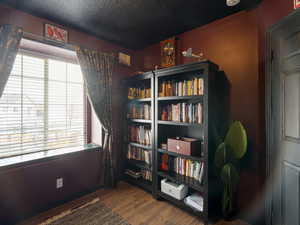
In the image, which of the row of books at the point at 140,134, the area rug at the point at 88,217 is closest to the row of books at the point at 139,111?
the row of books at the point at 140,134

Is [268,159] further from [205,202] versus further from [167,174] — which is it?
[167,174]

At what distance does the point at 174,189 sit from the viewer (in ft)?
6.68

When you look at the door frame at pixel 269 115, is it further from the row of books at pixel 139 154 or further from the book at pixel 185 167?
the row of books at pixel 139 154

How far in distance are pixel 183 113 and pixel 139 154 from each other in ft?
3.70

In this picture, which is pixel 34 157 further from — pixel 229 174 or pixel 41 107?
pixel 229 174

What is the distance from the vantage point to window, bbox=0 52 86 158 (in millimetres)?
1927

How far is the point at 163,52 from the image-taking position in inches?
102

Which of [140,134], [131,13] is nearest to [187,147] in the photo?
[140,134]

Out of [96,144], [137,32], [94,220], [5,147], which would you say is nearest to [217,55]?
[137,32]

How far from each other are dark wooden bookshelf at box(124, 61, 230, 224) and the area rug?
654 millimetres

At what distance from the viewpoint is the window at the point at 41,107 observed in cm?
193

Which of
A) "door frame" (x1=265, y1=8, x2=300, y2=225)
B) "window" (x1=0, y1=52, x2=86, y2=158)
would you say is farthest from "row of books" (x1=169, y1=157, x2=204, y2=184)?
"window" (x1=0, y1=52, x2=86, y2=158)

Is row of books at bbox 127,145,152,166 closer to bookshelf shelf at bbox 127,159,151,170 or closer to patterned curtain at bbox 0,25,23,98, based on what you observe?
bookshelf shelf at bbox 127,159,151,170

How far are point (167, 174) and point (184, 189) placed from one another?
28 centimetres
